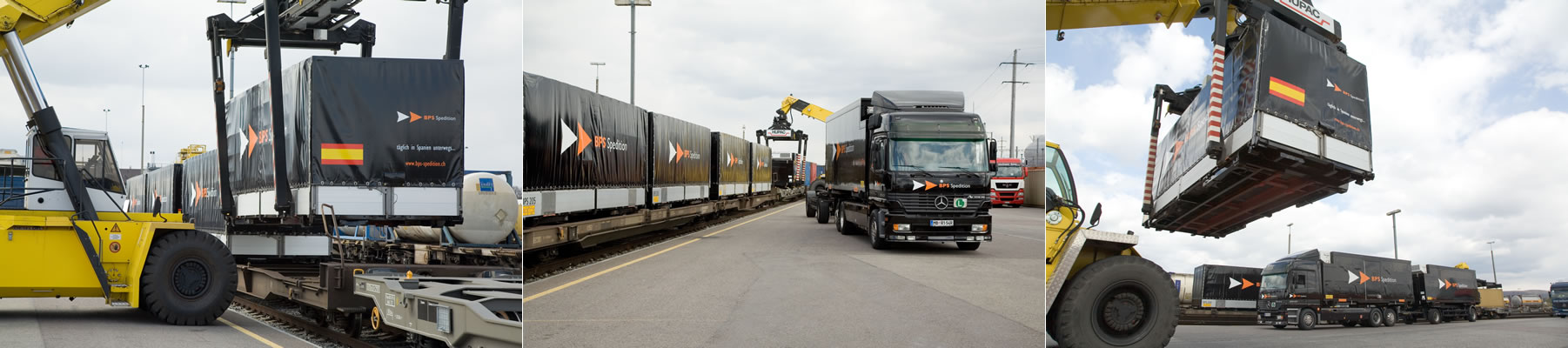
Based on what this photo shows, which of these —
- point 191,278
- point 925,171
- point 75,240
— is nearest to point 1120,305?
point 925,171

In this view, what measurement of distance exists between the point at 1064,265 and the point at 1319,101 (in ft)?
13.7

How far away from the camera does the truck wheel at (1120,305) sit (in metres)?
5.39

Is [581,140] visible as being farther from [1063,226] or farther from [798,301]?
[1063,226]

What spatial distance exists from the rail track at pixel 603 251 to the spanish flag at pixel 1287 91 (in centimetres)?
664

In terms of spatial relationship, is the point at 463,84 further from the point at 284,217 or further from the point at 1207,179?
the point at 1207,179

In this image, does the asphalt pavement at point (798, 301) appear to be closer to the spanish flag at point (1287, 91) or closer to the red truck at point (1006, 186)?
the red truck at point (1006, 186)

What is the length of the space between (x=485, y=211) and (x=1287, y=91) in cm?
1288

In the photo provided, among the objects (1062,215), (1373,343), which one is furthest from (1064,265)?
(1373,343)

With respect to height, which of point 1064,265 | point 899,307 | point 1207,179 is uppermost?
point 1207,179

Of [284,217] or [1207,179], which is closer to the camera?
[1207,179]

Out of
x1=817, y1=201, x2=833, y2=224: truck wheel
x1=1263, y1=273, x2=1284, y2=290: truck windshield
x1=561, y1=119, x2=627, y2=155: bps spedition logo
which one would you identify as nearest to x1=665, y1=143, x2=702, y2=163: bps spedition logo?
x1=817, y1=201, x2=833, y2=224: truck wheel

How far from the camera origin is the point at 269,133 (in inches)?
470

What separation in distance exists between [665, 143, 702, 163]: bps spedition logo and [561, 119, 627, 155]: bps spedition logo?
16.3 feet

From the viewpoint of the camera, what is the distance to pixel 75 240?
460 inches
